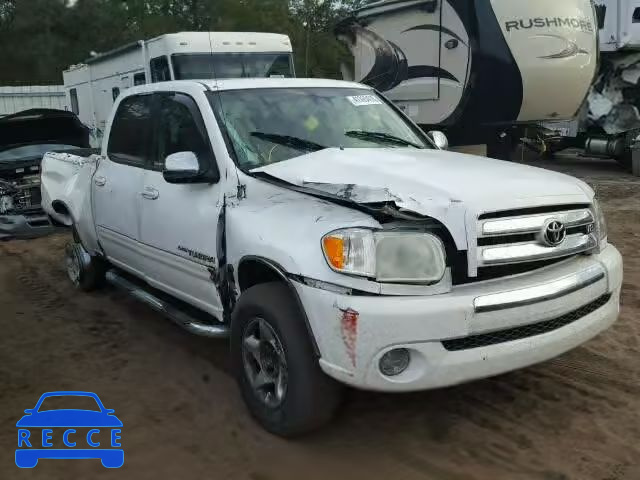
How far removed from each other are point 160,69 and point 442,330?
34.4 feet

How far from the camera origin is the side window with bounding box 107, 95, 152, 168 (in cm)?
484

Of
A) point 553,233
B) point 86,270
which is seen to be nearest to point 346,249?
point 553,233

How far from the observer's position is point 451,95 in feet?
34.8

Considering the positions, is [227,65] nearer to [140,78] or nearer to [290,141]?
[140,78]

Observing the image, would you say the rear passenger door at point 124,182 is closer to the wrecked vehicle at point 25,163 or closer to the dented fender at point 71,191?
the dented fender at point 71,191

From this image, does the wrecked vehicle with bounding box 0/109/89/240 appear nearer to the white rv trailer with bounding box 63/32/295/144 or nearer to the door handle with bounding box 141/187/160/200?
the white rv trailer with bounding box 63/32/295/144

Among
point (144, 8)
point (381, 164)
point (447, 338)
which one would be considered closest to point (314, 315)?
point (447, 338)

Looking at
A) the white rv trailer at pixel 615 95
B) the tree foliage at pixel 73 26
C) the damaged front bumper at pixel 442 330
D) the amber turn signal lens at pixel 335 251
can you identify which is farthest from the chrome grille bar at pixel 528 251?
the tree foliage at pixel 73 26

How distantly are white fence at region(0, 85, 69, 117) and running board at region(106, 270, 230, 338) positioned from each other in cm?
1555

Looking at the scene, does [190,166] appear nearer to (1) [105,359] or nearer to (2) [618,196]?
(1) [105,359]

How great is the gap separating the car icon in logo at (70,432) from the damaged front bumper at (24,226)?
18.4 feet

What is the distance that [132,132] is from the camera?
5.02 meters

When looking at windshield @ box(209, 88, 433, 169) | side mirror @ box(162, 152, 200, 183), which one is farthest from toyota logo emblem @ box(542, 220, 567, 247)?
side mirror @ box(162, 152, 200, 183)

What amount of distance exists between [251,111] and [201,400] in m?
1.82
